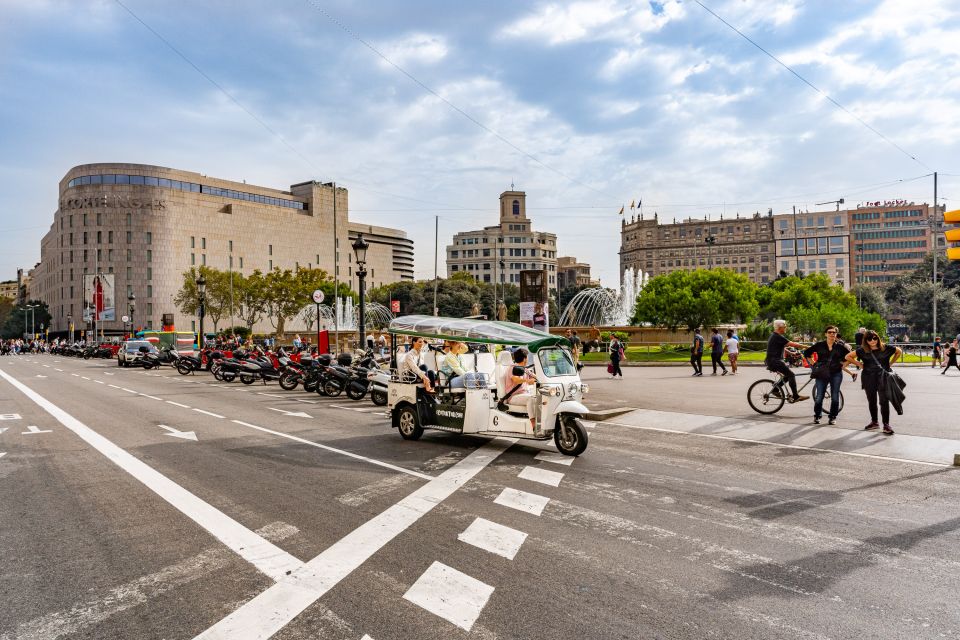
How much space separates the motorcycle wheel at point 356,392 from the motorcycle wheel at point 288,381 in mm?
4231

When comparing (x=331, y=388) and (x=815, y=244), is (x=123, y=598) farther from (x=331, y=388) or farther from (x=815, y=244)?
(x=815, y=244)

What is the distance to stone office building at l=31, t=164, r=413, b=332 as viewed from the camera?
10688cm

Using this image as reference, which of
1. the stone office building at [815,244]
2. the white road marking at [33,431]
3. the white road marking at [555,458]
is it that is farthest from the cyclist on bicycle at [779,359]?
the stone office building at [815,244]

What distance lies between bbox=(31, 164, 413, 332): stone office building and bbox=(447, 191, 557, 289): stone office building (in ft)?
168

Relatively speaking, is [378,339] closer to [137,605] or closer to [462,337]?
[462,337]

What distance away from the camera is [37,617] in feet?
14.9

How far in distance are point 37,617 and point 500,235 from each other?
536 feet

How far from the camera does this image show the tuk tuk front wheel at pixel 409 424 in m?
11.8

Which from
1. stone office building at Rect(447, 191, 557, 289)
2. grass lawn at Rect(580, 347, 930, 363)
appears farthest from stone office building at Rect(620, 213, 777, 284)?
grass lawn at Rect(580, 347, 930, 363)

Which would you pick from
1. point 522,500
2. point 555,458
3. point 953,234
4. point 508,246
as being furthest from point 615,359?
point 508,246

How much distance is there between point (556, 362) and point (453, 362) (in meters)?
1.96

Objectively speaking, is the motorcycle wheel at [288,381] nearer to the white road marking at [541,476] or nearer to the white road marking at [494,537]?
the white road marking at [541,476]

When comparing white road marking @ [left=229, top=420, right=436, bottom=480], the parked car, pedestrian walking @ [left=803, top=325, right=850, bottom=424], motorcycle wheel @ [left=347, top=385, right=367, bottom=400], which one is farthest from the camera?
the parked car

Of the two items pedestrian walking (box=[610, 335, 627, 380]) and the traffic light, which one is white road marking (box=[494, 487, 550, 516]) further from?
pedestrian walking (box=[610, 335, 627, 380])
